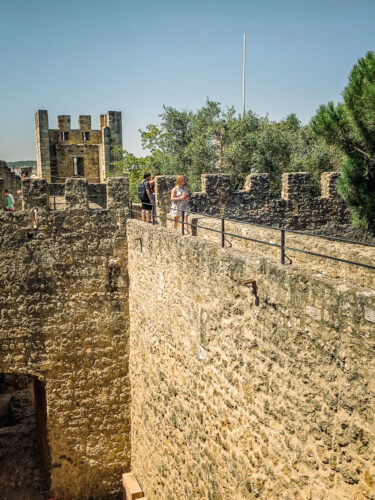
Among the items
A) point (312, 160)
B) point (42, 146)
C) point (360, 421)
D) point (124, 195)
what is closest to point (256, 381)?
point (360, 421)

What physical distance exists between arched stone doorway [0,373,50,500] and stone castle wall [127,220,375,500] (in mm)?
2555

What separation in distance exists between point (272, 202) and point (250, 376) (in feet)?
22.0

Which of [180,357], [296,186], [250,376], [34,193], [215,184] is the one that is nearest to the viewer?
[250,376]

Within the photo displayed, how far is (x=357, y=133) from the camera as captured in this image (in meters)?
8.24

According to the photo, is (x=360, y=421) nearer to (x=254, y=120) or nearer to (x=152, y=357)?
(x=152, y=357)

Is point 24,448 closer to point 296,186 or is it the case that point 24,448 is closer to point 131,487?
point 131,487

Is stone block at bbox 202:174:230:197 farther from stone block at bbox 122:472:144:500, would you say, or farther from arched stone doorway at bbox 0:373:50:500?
stone block at bbox 122:472:144:500

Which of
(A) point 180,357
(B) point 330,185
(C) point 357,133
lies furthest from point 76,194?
(B) point 330,185

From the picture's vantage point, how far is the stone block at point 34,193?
764 centimetres

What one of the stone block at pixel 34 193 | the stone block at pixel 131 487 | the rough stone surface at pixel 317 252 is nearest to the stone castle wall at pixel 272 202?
the rough stone surface at pixel 317 252

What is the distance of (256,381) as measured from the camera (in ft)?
13.9

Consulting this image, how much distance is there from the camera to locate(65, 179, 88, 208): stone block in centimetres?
788

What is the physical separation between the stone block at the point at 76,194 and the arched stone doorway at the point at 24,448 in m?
3.34

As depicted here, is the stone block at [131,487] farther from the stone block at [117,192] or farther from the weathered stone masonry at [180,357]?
the stone block at [117,192]
